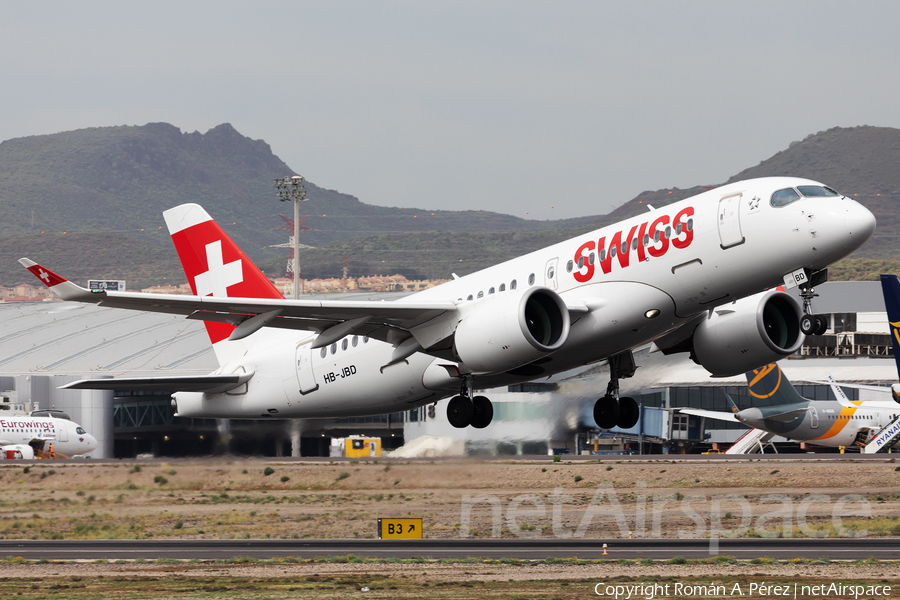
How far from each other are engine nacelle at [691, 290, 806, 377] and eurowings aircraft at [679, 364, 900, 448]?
34289 mm

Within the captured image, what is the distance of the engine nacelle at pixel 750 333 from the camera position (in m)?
25.5

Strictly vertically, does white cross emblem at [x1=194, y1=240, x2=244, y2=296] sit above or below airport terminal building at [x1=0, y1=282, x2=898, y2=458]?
above

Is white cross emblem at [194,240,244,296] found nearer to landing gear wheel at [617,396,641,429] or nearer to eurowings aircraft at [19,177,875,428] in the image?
eurowings aircraft at [19,177,875,428]

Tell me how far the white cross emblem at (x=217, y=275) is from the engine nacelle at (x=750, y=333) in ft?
48.9

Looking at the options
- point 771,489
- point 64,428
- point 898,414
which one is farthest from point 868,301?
point 64,428

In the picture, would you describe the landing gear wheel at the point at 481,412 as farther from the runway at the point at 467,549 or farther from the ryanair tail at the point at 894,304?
the ryanair tail at the point at 894,304

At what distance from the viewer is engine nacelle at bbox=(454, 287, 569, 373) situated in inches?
884

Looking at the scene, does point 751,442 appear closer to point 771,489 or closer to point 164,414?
point 771,489

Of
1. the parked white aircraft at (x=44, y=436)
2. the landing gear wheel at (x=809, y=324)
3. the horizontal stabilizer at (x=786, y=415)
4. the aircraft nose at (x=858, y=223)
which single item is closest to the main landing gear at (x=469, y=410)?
the landing gear wheel at (x=809, y=324)

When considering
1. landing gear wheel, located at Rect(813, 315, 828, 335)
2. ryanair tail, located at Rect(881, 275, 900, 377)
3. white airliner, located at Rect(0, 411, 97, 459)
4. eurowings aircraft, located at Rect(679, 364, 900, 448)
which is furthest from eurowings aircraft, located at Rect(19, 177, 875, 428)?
white airliner, located at Rect(0, 411, 97, 459)

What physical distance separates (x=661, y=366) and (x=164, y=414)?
Result: 33374 millimetres

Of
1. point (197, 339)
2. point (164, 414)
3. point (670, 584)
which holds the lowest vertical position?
point (670, 584)

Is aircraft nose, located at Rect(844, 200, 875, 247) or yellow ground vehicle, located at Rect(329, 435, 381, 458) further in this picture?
yellow ground vehicle, located at Rect(329, 435, 381, 458)

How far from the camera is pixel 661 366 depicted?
39.0 meters
